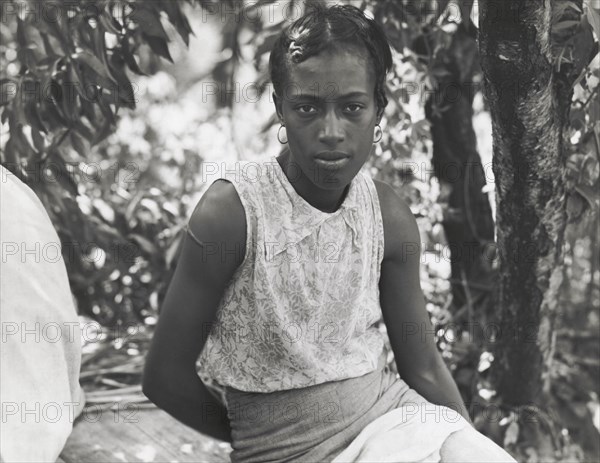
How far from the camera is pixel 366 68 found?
1.77m

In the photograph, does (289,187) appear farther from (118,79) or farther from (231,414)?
(118,79)

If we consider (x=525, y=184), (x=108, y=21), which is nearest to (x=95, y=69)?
(x=108, y=21)

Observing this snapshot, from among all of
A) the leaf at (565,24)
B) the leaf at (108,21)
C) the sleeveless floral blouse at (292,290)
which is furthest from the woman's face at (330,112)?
the leaf at (108,21)

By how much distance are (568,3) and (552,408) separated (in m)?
1.44

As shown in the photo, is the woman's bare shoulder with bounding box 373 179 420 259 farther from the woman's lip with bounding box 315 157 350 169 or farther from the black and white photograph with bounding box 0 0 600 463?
the woman's lip with bounding box 315 157 350 169

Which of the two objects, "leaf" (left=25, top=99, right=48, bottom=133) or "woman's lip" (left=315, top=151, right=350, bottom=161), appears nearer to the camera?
"woman's lip" (left=315, top=151, right=350, bottom=161)

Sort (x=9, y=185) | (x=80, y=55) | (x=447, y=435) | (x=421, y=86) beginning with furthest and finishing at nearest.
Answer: (x=421, y=86)
(x=80, y=55)
(x=9, y=185)
(x=447, y=435)

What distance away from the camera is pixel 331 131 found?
1.72m

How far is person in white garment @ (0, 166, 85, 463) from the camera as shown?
1.81 m

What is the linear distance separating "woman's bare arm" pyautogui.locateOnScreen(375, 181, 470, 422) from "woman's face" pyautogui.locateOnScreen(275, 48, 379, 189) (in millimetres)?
234

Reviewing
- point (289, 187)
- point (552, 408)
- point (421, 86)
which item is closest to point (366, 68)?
point (289, 187)

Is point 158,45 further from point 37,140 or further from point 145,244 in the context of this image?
point 145,244

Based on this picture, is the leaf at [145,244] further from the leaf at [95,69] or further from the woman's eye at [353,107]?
the woman's eye at [353,107]

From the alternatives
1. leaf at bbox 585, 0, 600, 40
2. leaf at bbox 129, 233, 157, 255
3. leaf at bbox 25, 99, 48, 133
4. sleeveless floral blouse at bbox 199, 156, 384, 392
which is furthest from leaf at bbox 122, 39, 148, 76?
leaf at bbox 585, 0, 600, 40
